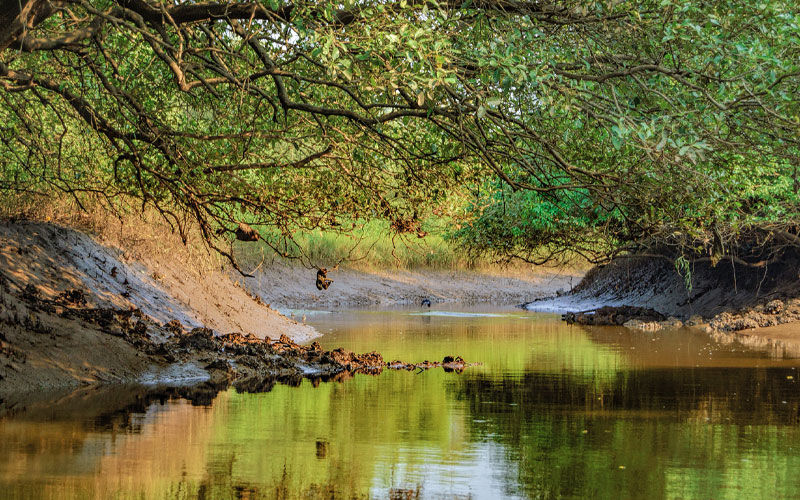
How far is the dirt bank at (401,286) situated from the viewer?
35.8 m

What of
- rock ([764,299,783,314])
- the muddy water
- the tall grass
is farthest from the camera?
the tall grass

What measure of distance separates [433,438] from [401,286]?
31736 millimetres

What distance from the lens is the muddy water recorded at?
7.41 m

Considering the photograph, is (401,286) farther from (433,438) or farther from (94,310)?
(433,438)

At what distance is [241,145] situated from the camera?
552 inches

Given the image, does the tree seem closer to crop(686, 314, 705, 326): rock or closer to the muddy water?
the muddy water

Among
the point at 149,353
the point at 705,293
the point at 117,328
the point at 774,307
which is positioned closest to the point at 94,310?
the point at 117,328

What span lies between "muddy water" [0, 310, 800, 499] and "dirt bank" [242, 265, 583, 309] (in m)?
20.7

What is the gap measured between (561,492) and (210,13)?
5720 mm

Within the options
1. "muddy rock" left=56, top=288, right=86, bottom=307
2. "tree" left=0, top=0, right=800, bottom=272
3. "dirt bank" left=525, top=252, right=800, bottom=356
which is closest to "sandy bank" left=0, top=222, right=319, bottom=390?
"muddy rock" left=56, top=288, right=86, bottom=307

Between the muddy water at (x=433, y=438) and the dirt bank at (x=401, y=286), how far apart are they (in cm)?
2066

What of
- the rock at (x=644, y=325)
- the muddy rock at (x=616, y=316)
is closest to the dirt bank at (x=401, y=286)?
the muddy rock at (x=616, y=316)

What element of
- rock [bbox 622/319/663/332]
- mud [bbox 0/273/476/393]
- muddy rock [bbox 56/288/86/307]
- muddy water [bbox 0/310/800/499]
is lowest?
muddy water [bbox 0/310/800/499]

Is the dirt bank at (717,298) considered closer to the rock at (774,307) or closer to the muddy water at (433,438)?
the rock at (774,307)
